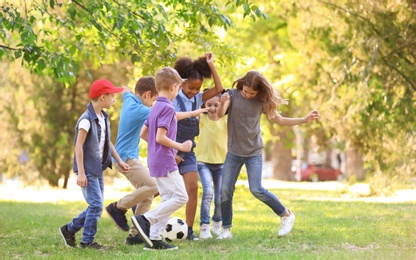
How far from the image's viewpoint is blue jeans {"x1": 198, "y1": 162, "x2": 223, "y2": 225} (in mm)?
9141

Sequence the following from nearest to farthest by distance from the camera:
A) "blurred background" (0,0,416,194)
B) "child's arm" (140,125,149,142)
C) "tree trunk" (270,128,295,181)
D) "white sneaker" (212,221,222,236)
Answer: "child's arm" (140,125,149,142), "white sneaker" (212,221,222,236), "blurred background" (0,0,416,194), "tree trunk" (270,128,295,181)

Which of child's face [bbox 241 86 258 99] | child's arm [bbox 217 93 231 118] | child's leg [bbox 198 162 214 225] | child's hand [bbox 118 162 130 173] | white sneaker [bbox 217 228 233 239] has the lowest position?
white sneaker [bbox 217 228 233 239]

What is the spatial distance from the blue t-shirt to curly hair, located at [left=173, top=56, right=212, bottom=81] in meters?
0.55

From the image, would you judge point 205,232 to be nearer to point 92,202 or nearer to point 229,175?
point 229,175

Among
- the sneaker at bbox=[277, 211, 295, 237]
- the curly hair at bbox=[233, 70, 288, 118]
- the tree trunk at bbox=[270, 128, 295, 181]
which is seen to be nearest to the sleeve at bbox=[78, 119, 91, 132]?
the curly hair at bbox=[233, 70, 288, 118]

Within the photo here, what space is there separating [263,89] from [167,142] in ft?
5.04

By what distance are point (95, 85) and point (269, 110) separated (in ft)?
6.24

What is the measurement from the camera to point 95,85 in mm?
8297

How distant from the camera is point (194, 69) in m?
8.71

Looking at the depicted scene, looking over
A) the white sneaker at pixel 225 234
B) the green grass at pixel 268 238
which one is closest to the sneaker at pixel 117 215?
the green grass at pixel 268 238

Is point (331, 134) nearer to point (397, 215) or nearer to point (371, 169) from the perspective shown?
point (371, 169)

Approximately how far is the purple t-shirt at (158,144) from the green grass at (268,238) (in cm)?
80

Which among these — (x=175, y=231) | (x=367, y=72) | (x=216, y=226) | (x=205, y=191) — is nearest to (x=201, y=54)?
(x=367, y=72)

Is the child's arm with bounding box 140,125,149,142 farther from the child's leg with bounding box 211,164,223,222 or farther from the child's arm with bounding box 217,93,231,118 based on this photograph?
the child's leg with bounding box 211,164,223,222
